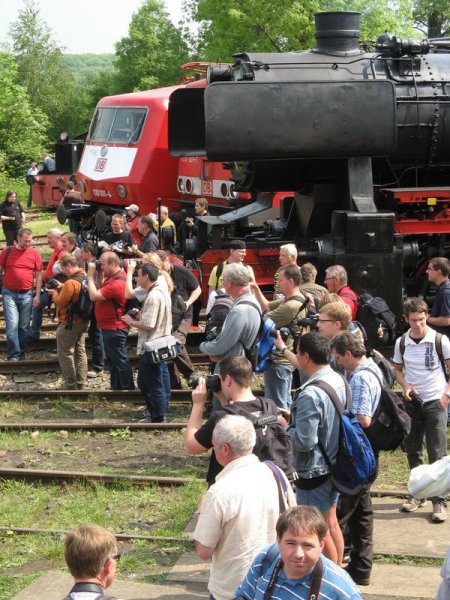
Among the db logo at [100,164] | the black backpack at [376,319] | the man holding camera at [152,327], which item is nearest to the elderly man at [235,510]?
the black backpack at [376,319]

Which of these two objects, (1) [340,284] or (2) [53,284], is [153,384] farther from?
(2) [53,284]

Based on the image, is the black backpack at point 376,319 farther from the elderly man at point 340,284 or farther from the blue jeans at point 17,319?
the blue jeans at point 17,319

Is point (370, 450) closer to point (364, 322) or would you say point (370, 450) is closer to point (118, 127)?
point (364, 322)

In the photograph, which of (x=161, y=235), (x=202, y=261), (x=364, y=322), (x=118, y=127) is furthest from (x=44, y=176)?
(x=364, y=322)

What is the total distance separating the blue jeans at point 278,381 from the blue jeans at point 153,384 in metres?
1.52

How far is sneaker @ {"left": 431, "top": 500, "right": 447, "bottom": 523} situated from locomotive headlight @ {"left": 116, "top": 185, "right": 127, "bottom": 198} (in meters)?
11.9

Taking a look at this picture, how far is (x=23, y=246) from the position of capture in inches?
529

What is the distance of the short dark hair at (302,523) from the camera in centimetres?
438

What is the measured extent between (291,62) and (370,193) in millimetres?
1719

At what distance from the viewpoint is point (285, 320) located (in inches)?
363

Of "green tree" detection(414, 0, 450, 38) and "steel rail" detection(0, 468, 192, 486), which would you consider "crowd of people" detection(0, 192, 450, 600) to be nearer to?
"steel rail" detection(0, 468, 192, 486)

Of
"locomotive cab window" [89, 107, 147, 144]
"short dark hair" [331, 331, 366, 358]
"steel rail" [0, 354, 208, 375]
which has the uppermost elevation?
"locomotive cab window" [89, 107, 147, 144]

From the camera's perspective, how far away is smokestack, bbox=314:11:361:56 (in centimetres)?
1278

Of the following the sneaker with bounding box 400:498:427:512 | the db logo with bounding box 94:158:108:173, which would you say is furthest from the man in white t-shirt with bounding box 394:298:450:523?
the db logo with bounding box 94:158:108:173
